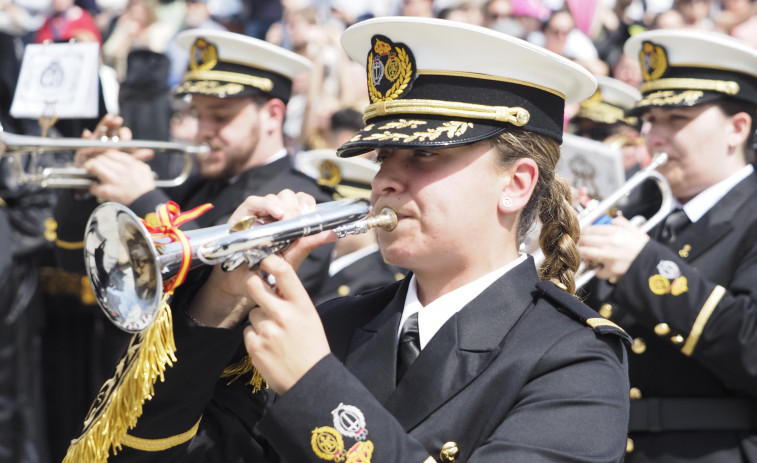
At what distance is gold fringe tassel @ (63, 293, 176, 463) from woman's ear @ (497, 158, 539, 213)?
865 millimetres

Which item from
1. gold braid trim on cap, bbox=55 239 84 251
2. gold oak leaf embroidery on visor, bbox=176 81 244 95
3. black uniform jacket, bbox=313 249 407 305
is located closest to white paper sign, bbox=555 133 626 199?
black uniform jacket, bbox=313 249 407 305

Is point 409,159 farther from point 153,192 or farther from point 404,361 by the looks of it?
point 153,192

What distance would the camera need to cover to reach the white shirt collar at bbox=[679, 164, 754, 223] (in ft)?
15.6

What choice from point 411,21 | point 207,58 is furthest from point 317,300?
point 411,21

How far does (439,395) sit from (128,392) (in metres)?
0.74

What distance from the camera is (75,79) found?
18.1 ft

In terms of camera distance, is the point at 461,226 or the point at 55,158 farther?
the point at 55,158

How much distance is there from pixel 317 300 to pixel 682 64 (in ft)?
6.95

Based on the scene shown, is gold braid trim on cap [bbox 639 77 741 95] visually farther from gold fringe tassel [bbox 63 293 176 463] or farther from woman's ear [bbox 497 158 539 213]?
gold fringe tassel [bbox 63 293 176 463]

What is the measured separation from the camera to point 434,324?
2.70 metres

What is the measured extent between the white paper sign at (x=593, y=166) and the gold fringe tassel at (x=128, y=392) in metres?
3.22

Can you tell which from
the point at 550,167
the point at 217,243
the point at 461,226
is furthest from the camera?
the point at 550,167

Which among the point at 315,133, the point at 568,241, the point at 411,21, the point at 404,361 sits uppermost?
the point at 411,21

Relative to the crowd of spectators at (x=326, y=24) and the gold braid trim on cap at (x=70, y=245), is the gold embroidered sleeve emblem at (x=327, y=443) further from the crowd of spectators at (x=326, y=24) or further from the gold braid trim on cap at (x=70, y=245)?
the crowd of spectators at (x=326, y=24)
